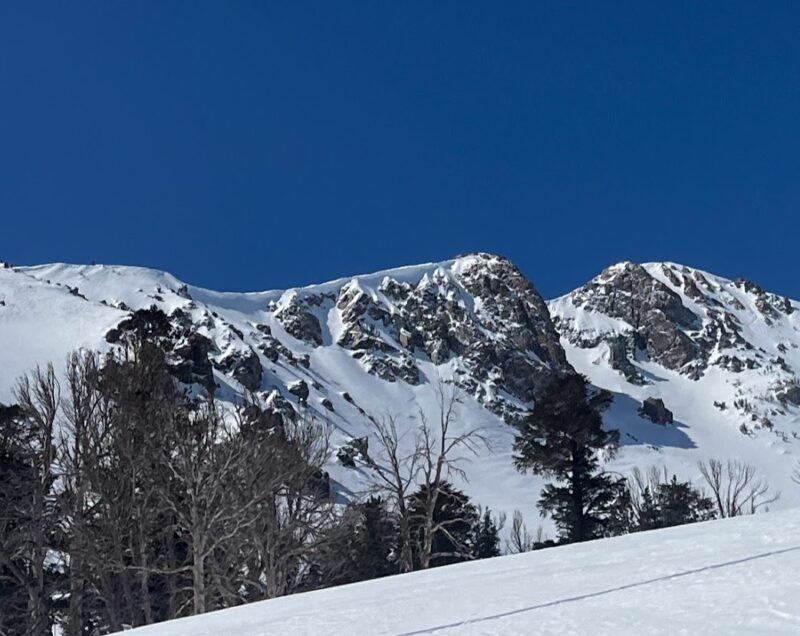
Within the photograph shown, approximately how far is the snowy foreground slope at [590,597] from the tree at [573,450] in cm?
1426

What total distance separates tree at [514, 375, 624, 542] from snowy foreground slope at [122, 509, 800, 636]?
14261mm

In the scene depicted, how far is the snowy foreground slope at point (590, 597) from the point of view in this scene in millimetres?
7387

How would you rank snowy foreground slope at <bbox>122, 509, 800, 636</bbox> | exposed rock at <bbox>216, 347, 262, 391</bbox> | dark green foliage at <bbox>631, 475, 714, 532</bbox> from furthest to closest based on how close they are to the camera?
exposed rock at <bbox>216, 347, 262, 391</bbox> < dark green foliage at <bbox>631, 475, 714, 532</bbox> < snowy foreground slope at <bbox>122, 509, 800, 636</bbox>

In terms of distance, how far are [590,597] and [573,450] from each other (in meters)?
20.1

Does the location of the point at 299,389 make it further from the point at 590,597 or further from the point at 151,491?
the point at 590,597

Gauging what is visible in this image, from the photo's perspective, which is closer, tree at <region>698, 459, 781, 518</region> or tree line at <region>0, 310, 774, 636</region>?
tree line at <region>0, 310, 774, 636</region>

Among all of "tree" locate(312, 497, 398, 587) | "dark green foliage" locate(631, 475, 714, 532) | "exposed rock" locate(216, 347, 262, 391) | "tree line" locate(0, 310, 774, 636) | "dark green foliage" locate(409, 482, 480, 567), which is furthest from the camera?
"exposed rock" locate(216, 347, 262, 391)

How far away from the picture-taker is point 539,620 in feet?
25.8

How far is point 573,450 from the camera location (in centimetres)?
2830

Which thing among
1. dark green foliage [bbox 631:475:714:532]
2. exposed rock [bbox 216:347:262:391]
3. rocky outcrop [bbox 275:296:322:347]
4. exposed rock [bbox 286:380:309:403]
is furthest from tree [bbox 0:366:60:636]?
rocky outcrop [bbox 275:296:322:347]

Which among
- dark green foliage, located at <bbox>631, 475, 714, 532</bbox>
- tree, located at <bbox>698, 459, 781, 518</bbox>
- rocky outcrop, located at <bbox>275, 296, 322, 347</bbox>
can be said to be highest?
rocky outcrop, located at <bbox>275, 296, 322, 347</bbox>

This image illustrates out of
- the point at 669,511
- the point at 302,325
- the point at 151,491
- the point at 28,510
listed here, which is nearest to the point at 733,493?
the point at 669,511

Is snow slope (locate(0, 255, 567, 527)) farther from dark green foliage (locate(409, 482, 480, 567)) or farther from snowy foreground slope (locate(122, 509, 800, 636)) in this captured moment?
snowy foreground slope (locate(122, 509, 800, 636))

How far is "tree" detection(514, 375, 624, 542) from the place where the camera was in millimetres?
28156
